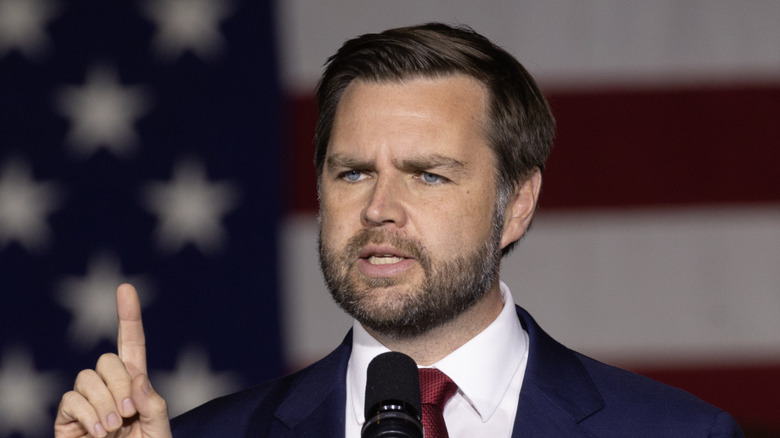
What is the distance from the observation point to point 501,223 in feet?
6.55

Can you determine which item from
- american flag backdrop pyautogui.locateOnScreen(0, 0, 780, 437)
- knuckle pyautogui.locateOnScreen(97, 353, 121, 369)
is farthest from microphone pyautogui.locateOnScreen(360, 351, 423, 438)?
american flag backdrop pyautogui.locateOnScreen(0, 0, 780, 437)

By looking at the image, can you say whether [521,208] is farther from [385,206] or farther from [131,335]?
[131,335]

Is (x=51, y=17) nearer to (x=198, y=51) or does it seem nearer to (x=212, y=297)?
(x=198, y=51)

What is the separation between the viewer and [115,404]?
1.64 meters

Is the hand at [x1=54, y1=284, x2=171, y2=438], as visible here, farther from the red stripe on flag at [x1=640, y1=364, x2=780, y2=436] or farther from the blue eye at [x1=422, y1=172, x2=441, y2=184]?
the red stripe on flag at [x1=640, y1=364, x2=780, y2=436]

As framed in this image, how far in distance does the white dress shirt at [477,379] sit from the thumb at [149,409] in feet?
1.11

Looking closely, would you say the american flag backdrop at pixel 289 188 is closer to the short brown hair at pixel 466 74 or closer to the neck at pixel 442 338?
the short brown hair at pixel 466 74

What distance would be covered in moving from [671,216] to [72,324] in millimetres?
2004

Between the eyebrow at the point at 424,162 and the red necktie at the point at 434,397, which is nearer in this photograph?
the red necktie at the point at 434,397

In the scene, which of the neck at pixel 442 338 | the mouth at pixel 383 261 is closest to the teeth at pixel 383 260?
the mouth at pixel 383 261

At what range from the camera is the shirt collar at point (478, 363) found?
72.7 inches

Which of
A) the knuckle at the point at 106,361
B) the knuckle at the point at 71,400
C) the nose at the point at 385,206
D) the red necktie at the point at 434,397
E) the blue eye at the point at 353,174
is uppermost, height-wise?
the blue eye at the point at 353,174

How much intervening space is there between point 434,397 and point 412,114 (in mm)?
488

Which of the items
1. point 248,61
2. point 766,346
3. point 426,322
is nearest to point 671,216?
point 766,346
